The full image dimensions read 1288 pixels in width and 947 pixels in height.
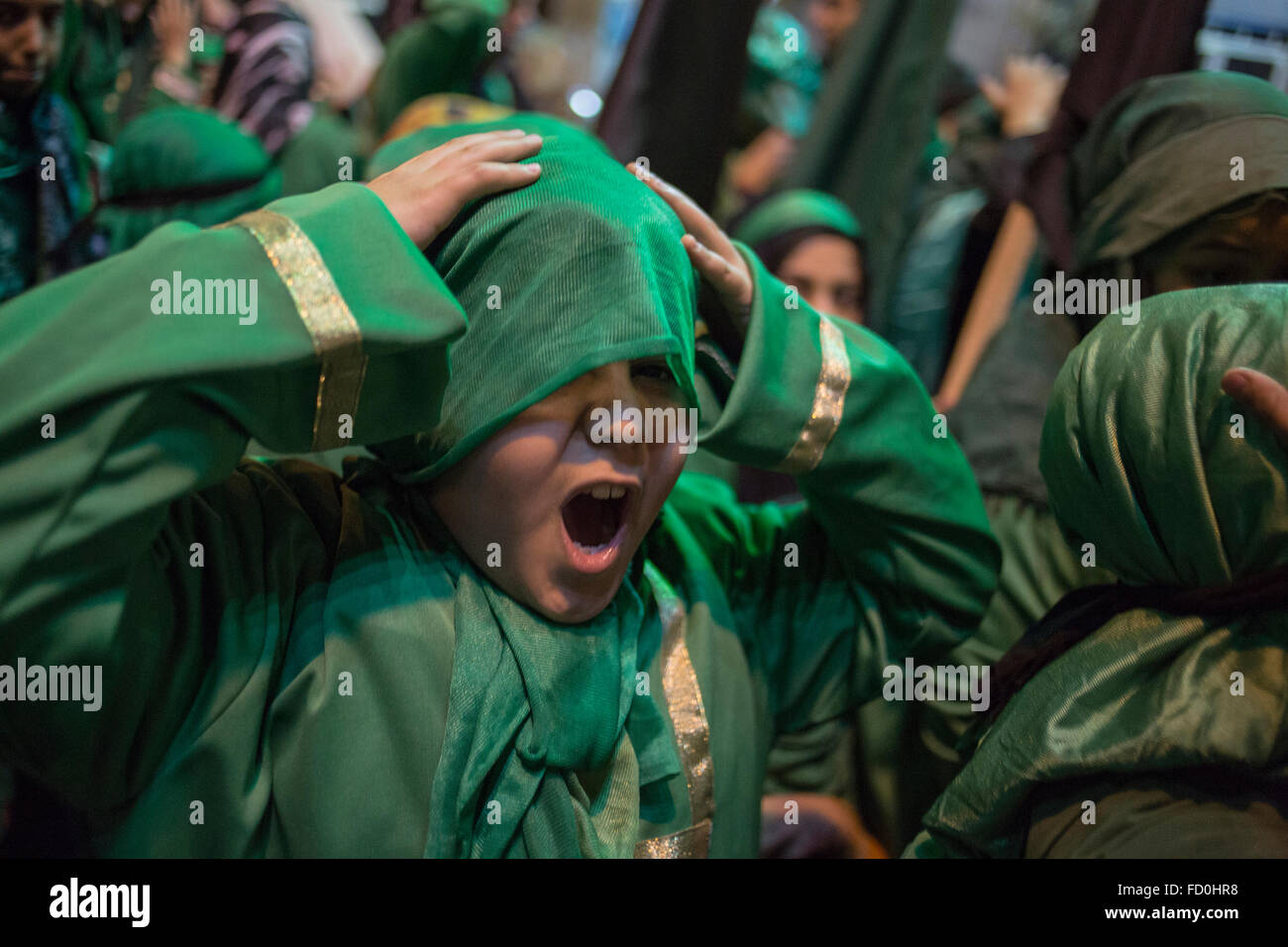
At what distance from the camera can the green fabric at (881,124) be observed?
96.2 inches

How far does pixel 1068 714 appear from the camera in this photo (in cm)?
108

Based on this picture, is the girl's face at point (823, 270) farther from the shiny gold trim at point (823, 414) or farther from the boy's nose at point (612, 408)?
the boy's nose at point (612, 408)

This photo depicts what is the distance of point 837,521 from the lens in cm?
133

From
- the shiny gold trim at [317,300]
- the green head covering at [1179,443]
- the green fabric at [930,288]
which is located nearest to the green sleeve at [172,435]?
the shiny gold trim at [317,300]

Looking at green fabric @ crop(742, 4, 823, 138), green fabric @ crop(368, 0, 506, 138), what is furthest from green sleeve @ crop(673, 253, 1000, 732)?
green fabric @ crop(742, 4, 823, 138)

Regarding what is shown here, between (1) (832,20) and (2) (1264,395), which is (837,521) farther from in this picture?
(1) (832,20)

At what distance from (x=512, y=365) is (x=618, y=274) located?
123 mm

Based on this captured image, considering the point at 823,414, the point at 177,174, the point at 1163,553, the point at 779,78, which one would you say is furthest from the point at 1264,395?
the point at 779,78

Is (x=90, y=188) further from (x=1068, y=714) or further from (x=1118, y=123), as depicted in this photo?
(x=1068, y=714)

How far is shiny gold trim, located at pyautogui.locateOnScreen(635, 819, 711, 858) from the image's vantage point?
3.76 ft

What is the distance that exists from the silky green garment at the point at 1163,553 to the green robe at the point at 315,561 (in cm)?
23

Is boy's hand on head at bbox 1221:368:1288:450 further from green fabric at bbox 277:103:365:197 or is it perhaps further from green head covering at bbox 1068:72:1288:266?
green fabric at bbox 277:103:365:197

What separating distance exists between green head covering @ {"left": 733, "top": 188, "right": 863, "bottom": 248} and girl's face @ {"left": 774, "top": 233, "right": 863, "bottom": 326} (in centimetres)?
3

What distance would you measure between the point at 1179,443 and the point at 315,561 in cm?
78
